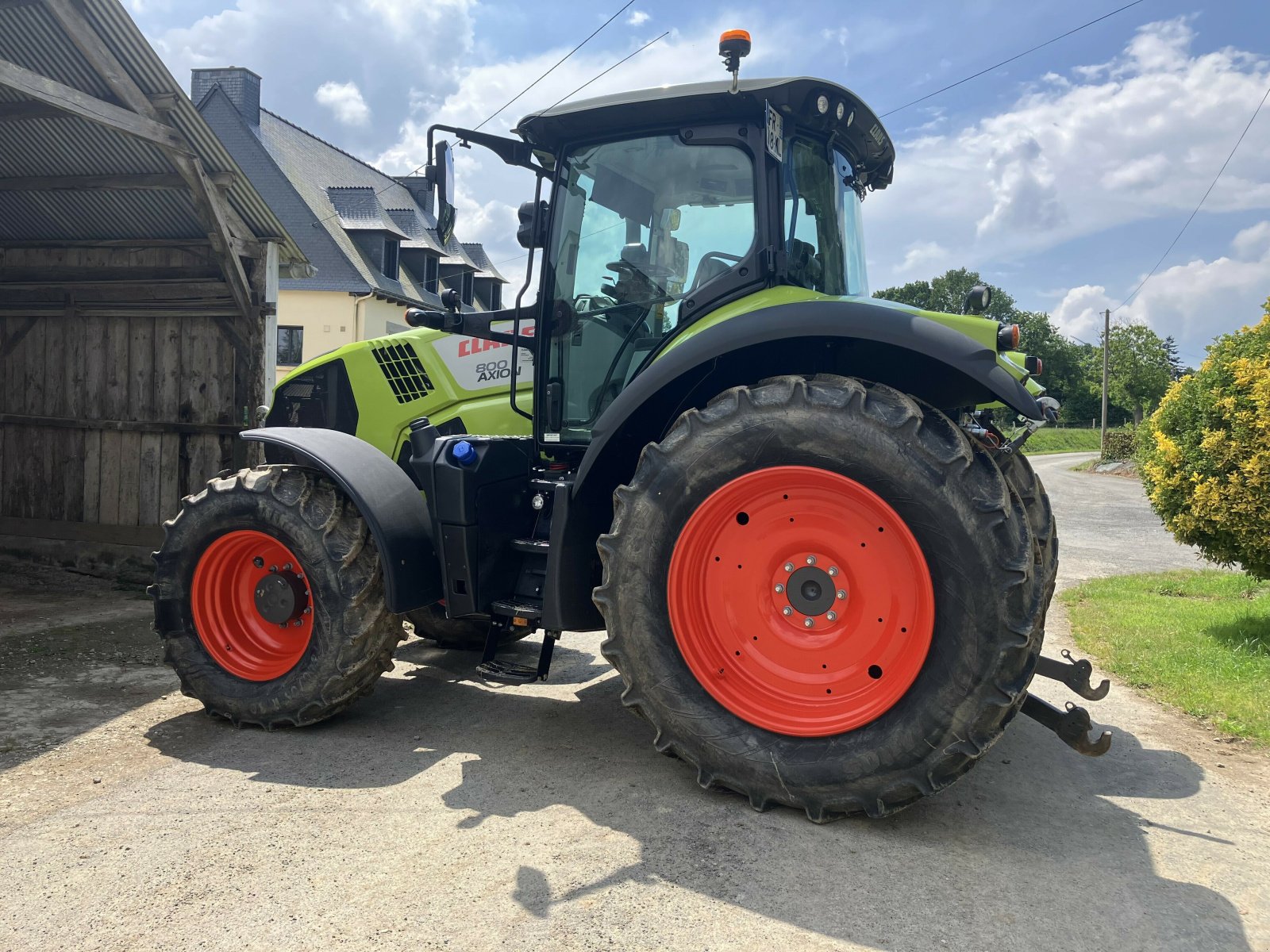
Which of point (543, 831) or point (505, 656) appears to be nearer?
point (543, 831)

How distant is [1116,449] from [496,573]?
121 ft

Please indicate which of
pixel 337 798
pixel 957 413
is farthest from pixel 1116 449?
pixel 337 798

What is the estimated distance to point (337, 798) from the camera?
3.40 metres

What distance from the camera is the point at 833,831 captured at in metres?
3.12

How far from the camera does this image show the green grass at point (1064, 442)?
52.4 meters

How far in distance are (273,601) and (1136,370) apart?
52456mm

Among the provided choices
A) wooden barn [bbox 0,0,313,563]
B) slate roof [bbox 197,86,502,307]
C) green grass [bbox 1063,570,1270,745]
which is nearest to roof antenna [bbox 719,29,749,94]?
green grass [bbox 1063,570,1270,745]

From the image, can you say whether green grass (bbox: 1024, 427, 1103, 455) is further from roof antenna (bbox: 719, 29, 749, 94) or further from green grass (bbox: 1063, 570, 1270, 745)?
roof antenna (bbox: 719, 29, 749, 94)

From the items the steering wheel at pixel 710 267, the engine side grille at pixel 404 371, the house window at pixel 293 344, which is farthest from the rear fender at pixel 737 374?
the house window at pixel 293 344

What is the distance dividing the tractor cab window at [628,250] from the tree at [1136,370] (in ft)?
164

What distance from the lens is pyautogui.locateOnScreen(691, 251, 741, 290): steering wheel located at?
3.79m

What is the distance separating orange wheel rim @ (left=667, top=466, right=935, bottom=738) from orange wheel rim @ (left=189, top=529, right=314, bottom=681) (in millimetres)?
1928

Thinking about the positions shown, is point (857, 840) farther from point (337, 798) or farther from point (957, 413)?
point (957, 413)

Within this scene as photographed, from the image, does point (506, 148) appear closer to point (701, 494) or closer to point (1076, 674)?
point (701, 494)
